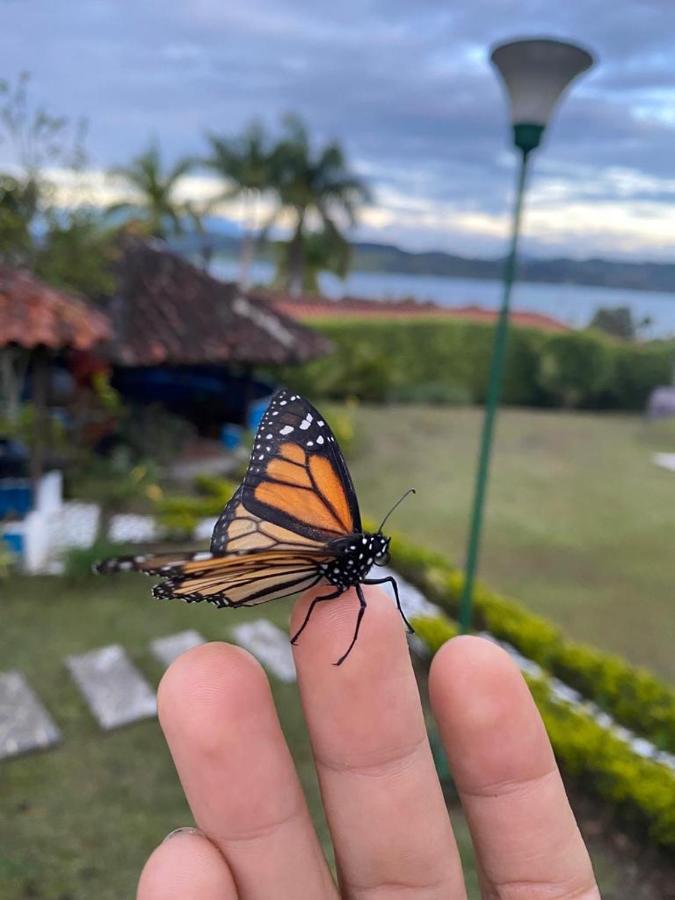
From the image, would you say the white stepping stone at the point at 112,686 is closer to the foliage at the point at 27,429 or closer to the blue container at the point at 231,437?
the foliage at the point at 27,429

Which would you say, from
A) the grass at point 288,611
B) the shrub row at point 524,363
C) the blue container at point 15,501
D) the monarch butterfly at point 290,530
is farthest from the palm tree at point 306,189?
the monarch butterfly at point 290,530

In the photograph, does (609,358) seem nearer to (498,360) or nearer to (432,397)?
(432,397)

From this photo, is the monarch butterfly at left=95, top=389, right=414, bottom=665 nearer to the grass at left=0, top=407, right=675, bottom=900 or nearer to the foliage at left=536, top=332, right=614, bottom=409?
the grass at left=0, top=407, right=675, bottom=900

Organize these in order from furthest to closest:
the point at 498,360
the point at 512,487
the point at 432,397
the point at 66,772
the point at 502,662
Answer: the point at 432,397, the point at 512,487, the point at 66,772, the point at 498,360, the point at 502,662

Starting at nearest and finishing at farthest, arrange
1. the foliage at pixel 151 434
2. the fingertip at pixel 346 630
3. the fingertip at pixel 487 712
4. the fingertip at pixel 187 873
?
the fingertip at pixel 187 873, the fingertip at pixel 346 630, the fingertip at pixel 487 712, the foliage at pixel 151 434

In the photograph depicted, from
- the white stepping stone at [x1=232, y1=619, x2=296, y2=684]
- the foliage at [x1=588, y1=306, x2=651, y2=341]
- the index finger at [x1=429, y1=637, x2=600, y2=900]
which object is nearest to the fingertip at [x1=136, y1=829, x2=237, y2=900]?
the index finger at [x1=429, y1=637, x2=600, y2=900]

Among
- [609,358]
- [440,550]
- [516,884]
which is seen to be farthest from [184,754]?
[609,358]

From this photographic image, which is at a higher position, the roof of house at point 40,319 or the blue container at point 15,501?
the roof of house at point 40,319
